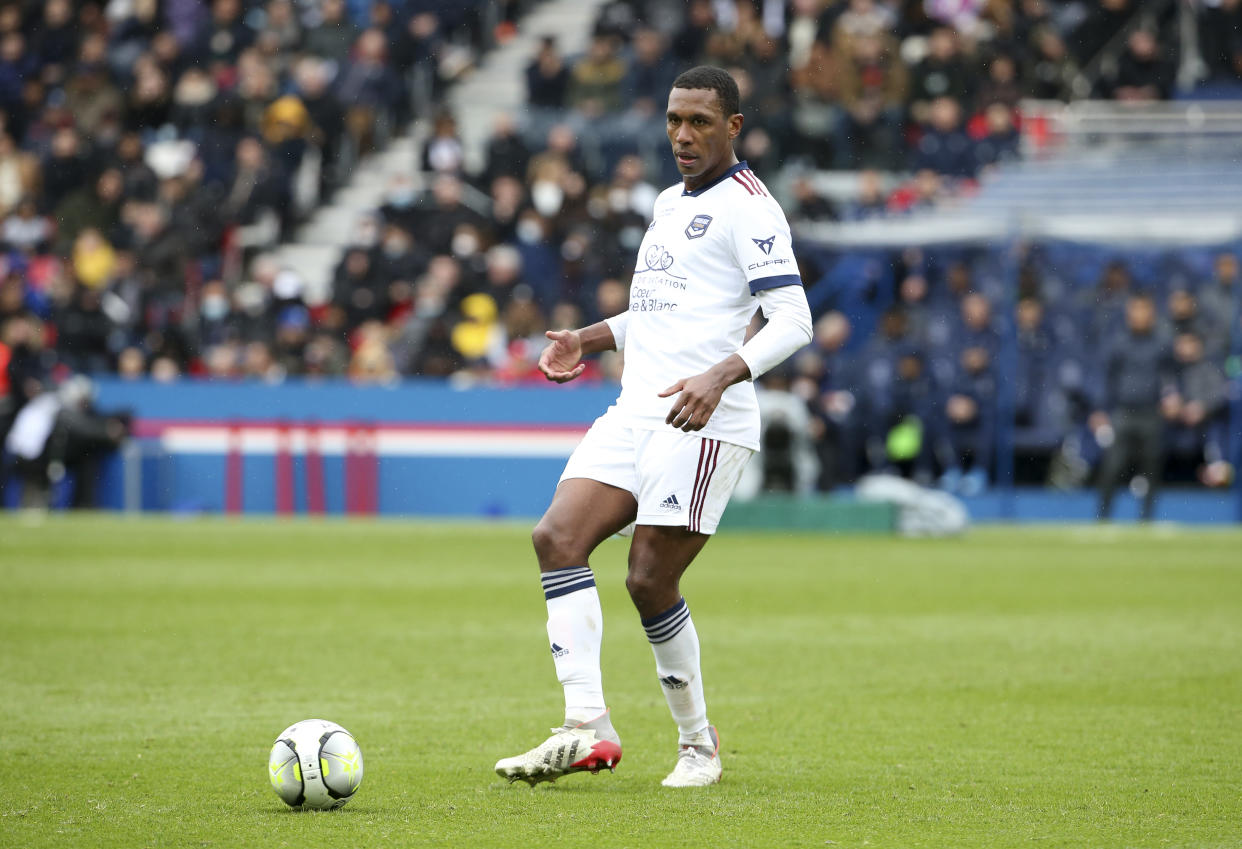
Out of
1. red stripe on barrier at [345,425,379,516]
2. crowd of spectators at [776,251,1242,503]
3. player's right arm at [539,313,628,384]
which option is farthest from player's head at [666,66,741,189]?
red stripe on barrier at [345,425,379,516]

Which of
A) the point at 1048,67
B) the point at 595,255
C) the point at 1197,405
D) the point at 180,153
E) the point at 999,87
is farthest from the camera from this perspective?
the point at 180,153

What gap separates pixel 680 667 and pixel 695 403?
1011 mm

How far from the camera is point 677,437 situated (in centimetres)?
580

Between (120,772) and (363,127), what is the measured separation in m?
21.4

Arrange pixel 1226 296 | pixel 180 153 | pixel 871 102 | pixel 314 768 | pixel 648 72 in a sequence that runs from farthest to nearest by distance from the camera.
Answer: pixel 180 153, pixel 648 72, pixel 871 102, pixel 1226 296, pixel 314 768

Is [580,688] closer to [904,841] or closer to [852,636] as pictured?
[904,841]

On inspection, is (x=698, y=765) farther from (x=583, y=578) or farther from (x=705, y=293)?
(x=705, y=293)

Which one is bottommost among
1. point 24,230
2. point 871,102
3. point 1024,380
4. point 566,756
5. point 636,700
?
point 636,700

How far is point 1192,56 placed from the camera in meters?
24.3

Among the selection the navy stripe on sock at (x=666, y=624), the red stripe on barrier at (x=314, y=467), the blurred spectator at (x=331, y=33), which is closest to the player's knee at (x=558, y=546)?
the navy stripe on sock at (x=666, y=624)

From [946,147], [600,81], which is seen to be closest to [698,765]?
[946,147]

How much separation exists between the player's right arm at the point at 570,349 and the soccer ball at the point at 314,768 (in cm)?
155

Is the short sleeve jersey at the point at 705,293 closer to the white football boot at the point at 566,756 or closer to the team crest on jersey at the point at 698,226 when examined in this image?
the team crest on jersey at the point at 698,226

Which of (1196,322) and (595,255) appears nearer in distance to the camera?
(1196,322)
